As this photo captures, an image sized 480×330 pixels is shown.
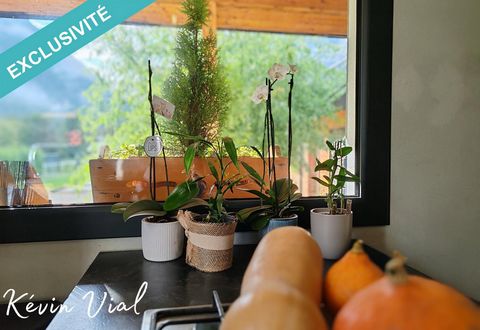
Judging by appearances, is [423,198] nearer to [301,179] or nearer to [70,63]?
[301,179]

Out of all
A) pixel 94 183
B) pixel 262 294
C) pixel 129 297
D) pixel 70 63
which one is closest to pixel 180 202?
pixel 129 297

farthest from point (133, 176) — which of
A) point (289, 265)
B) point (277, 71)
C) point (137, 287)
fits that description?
point (289, 265)

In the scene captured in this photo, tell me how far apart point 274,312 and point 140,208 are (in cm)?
49

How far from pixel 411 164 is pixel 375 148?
0.12 metres

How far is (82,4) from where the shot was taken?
0.87 metres

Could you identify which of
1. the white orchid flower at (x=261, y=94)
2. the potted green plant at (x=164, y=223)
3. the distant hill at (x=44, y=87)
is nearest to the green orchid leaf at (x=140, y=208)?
the potted green plant at (x=164, y=223)

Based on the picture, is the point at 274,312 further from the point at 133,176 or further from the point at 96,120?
the point at 96,120

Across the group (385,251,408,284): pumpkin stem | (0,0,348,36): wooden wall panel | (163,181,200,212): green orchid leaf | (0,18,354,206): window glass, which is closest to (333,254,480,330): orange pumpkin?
(385,251,408,284): pumpkin stem

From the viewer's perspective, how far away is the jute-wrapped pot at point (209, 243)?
0.65m

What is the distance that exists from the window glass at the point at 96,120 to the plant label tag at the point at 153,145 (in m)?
0.08

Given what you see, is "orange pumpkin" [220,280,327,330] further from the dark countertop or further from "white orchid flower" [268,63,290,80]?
"white orchid flower" [268,63,290,80]

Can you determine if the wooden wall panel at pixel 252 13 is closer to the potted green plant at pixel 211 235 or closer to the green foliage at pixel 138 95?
Answer: the green foliage at pixel 138 95

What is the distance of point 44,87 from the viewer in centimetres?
89

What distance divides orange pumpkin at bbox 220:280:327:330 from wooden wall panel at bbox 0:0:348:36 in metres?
0.81
